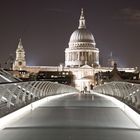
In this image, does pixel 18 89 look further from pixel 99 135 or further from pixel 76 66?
pixel 76 66

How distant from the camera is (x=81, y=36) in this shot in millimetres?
184625

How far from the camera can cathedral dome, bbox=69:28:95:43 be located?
183250 mm

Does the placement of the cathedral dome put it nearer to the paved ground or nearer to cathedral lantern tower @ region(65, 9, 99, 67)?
cathedral lantern tower @ region(65, 9, 99, 67)

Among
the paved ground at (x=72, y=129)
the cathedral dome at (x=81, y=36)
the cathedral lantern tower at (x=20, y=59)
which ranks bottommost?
the paved ground at (x=72, y=129)

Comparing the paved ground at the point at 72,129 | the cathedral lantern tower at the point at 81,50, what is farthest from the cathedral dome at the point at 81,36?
the paved ground at the point at 72,129

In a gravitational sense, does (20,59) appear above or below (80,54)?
below

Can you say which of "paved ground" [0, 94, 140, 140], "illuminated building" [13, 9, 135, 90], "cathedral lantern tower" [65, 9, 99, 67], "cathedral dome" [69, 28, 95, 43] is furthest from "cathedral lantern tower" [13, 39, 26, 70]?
"paved ground" [0, 94, 140, 140]

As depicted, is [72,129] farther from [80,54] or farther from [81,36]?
[81,36]

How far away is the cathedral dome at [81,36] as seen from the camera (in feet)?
601

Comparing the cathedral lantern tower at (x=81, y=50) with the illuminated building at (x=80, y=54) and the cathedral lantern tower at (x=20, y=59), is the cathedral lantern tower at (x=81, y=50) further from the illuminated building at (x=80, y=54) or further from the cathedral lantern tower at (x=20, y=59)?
the cathedral lantern tower at (x=20, y=59)

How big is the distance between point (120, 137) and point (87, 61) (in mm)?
179578

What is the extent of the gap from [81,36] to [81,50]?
19.5 feet

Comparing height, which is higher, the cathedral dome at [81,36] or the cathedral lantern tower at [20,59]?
the cathedral dome at [81,36]

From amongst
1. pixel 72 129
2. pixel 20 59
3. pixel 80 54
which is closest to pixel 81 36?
pixel 80 54
